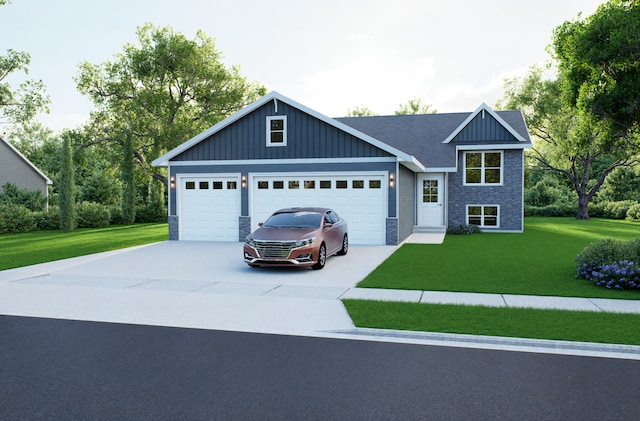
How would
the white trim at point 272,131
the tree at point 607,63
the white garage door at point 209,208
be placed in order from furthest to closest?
the white garage door at point 209,208
the white trim at point 272,131
the tree at point 607,63

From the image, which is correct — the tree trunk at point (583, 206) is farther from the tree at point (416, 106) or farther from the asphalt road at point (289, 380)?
the tree at point (416, 106)

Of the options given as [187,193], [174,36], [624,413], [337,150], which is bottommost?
[624,413]

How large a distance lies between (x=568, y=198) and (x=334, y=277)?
136 feet

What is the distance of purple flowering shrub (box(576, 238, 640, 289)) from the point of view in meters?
10.4

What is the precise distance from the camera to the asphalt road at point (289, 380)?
15.4 feet

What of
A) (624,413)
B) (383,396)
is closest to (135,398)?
(383,396)

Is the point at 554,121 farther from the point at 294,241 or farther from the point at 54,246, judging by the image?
the point at 54,246

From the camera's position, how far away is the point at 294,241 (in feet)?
42.5

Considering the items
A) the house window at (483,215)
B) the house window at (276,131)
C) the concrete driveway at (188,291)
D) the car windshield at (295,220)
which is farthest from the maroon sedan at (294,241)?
the house window at (483,215)

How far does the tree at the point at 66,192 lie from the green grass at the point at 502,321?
76.4 feet

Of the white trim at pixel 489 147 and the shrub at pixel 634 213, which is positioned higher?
the white trim at pixel 489 147

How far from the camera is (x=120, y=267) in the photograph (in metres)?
13.8

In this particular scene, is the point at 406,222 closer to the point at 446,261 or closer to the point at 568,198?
the point at 446,261

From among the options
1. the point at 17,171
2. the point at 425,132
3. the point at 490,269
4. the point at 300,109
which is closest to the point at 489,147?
the point at 425,132
